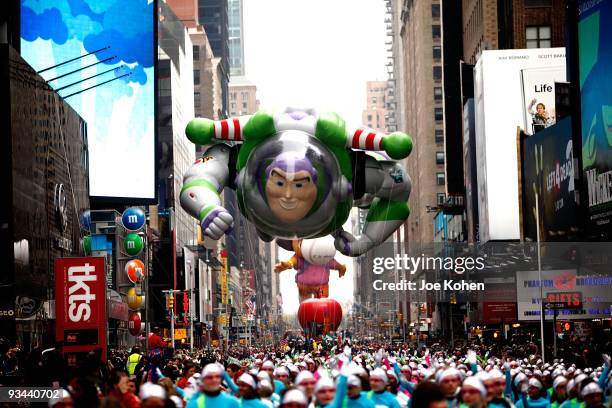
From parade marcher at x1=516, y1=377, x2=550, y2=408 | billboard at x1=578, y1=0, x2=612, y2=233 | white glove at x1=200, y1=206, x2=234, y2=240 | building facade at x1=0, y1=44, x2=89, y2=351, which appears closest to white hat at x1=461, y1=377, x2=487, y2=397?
parade marcher at x1=516, y1=377, x2=550, y2=408

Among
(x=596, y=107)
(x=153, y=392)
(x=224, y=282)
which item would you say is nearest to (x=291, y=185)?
(x=153, y=392)

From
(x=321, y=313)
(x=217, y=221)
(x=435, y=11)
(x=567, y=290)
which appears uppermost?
(x=435, y=11)

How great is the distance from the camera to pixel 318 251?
90.1 ft

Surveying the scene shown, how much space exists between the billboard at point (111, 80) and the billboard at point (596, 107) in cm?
2642

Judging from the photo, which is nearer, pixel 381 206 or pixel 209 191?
pixel 209 191

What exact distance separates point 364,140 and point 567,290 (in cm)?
3266

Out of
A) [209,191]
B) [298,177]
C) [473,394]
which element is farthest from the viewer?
[209,191]

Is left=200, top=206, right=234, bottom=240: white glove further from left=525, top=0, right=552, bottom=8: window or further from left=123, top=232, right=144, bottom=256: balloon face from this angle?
left=525, top=0, right=552, bottom=8: window

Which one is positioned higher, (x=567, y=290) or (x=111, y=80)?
(x=111, y=80)

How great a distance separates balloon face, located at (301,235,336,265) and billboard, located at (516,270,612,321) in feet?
81.5

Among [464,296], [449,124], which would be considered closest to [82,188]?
[464,296]

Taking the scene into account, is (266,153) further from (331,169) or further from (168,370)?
(168,370)

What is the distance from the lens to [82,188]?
1949 inches

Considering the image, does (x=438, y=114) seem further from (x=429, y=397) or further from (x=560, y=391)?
(x=429, y=397)
